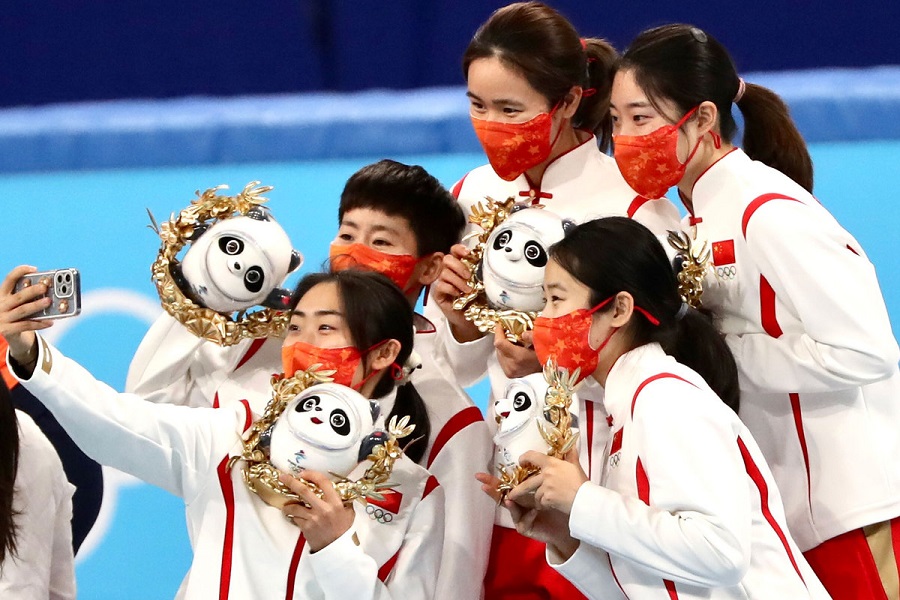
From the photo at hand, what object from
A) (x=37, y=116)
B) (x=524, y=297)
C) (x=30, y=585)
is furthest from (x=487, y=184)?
(x=37, y=116)

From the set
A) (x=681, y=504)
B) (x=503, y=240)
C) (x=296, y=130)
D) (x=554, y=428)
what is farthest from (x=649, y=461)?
(x=296, y=130)

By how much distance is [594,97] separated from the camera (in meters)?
3.29

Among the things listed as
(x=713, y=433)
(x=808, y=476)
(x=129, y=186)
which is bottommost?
(x=129, y=186)

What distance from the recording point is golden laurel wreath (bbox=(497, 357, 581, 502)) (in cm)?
260

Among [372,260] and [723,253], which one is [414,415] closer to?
[372,260]

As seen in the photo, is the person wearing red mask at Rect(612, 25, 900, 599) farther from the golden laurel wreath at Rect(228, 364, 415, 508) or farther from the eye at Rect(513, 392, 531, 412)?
the golden laurel wreath at Rect(228, 364, 415, 508)

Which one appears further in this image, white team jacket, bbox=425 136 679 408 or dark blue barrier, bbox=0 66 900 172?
dark blue barrier, bbox=0 66 900 172

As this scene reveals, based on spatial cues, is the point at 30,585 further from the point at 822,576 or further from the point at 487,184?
the point at 822,576

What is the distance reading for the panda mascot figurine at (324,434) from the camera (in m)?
2.59

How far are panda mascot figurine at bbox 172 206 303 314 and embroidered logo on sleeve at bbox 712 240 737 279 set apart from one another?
2.77ft

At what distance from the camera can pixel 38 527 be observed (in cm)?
280

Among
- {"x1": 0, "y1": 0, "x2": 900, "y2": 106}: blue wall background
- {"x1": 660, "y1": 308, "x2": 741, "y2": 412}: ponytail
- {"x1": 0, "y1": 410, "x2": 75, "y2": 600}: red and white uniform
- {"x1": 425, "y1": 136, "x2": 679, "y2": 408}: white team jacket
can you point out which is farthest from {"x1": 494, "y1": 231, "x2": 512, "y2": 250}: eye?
{"x1": 0, "y1": 0, "x2": 900, "y2": 106}: blue wall background

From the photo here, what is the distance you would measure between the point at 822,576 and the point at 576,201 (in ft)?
3.01

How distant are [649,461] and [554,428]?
0.19 m
